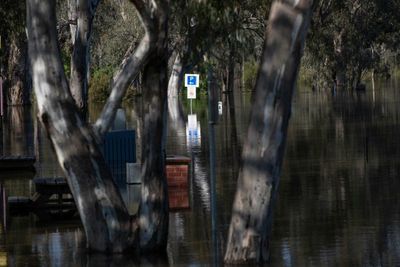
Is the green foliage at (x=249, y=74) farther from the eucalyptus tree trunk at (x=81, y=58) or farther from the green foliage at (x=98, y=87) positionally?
the eucalyptus tree trunk at (x=81, y=58)

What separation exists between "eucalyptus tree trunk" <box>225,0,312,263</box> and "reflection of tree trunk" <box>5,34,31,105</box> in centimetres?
5334

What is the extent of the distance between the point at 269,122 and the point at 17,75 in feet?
185

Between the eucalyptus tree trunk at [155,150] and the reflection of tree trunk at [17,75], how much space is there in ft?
169

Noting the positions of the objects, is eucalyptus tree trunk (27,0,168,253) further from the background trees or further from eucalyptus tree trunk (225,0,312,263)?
the background trees

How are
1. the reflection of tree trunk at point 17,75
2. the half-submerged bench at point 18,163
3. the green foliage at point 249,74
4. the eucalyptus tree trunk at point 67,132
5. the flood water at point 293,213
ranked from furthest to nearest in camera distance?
1. the green foliage at point 249,74
2. the reflection of tree trunk at point 17,75
3. the half-submerged bench at point 18,163
4. the flood water at point 293,213
5. the eucalyptus tree trunk at point 67,132

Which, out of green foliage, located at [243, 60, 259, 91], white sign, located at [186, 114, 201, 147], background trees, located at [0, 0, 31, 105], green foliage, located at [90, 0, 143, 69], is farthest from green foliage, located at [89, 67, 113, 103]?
white sign, located at [186, 114, 201, 147]

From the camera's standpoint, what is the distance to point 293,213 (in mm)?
17000

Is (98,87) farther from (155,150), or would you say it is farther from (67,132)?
(67,132)

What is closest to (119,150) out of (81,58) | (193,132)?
(81,58)

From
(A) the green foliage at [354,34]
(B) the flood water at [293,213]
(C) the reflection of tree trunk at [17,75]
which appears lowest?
(B) the flood water at [293,213]

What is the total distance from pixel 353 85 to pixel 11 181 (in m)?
66.6

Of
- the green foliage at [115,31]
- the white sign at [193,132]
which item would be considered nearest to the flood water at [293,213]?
the white sign at [193,132]

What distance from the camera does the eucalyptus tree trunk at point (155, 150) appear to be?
13.4 meters

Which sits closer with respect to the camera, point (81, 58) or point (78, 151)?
point (78, 151)
